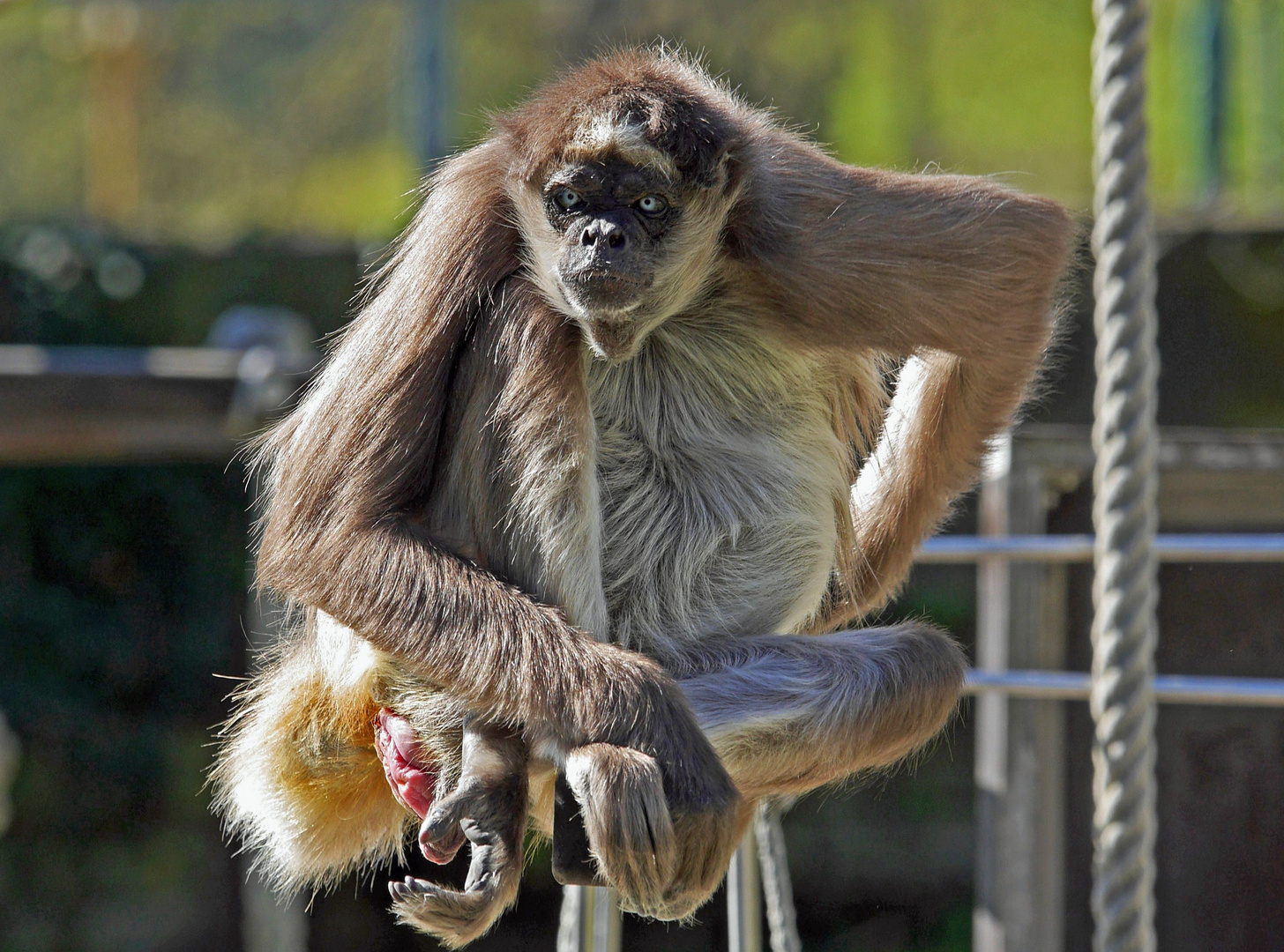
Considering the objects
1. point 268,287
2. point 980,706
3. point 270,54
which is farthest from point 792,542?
point 270,54

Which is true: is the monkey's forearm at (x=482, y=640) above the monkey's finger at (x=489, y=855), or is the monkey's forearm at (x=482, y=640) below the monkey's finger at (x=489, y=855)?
above

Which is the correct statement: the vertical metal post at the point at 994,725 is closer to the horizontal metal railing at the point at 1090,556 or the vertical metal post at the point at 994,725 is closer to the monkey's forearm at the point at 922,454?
the horizontal metal railing at the point at 1090,556

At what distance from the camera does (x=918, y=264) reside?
271 cm

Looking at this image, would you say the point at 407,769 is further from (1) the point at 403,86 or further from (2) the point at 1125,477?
(1) the point at 403,86

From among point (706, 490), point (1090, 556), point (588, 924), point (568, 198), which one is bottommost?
point (588, 924)

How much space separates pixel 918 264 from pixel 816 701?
0.86 metres

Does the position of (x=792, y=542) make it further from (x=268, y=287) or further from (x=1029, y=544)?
(x=268, y=287)

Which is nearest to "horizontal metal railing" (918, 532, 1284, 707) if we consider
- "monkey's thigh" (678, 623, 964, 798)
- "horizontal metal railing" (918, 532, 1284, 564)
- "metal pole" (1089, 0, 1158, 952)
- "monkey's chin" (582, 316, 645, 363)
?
"horizontal metal railing" (918, 532, 1284, 564)

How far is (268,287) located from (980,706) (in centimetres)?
562

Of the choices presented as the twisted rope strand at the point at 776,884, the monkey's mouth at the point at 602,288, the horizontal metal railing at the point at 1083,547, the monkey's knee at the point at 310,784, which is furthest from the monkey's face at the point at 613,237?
the twisted rope strand at the point at 776,884

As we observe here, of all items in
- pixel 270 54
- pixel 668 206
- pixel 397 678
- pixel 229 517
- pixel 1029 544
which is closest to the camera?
pixel 668 206

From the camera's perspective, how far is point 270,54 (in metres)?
23.3

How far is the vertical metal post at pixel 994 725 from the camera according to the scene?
14.9 ft

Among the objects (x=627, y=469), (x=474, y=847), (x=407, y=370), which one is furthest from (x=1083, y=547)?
(x=474, y=847)
